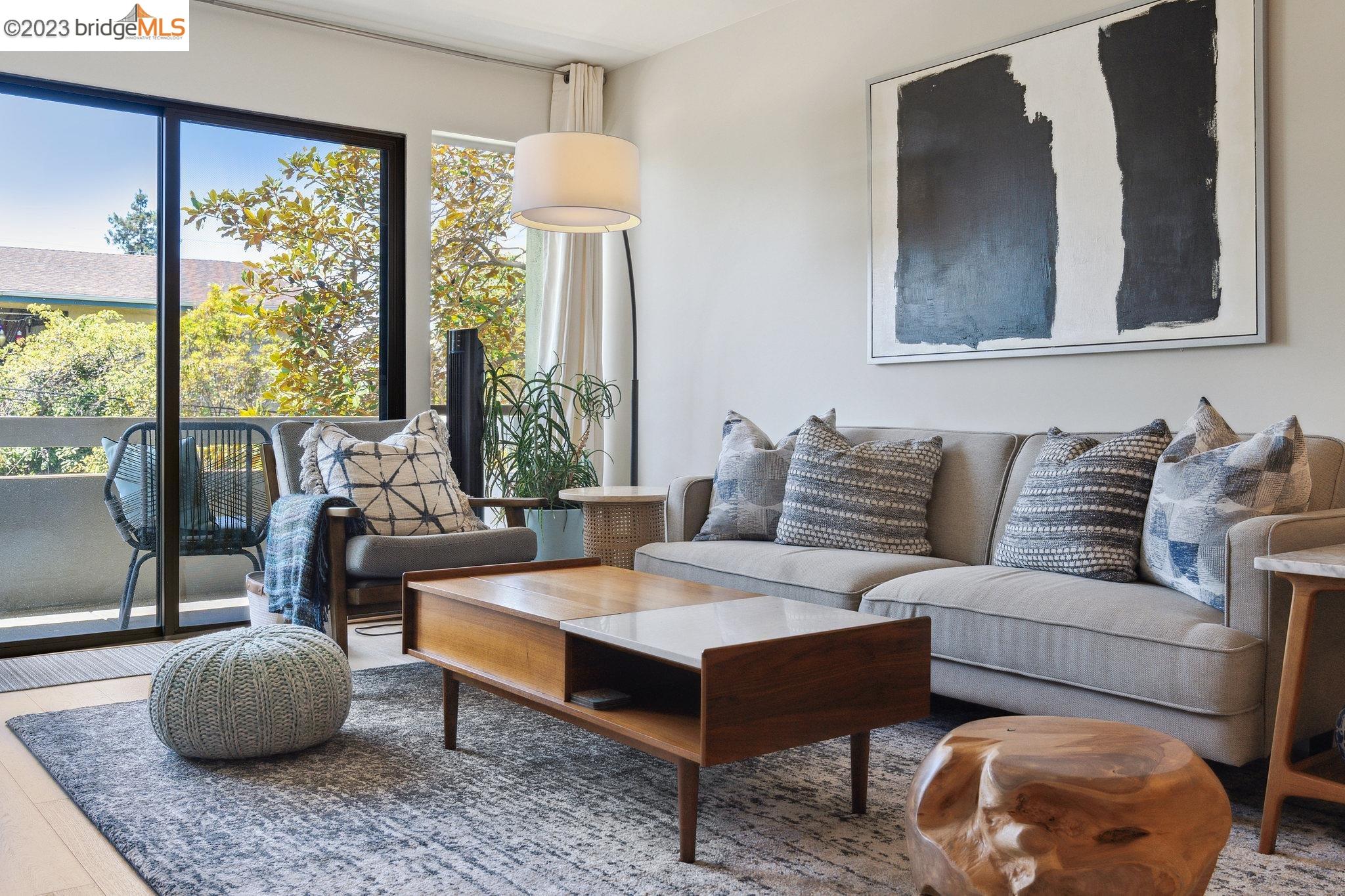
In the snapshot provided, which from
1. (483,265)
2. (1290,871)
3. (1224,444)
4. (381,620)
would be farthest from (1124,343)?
(483,265)

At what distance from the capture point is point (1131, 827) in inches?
55.3

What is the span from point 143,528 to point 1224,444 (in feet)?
12.7

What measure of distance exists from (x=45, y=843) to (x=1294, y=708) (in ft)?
8.14

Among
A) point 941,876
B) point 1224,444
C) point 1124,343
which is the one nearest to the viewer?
point 941,876

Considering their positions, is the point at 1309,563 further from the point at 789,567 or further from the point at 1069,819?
the point at 789,567

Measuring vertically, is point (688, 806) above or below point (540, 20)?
below

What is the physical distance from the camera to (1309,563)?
201 cm

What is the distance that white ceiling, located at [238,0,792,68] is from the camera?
4453 mm

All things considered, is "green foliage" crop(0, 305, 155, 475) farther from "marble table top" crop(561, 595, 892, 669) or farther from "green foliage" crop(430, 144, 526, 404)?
"marble table top" crop(561, 595, 892, 669)

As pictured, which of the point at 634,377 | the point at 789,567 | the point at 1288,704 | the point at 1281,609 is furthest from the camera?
the point at 634,377

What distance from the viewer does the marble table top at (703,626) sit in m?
2.06

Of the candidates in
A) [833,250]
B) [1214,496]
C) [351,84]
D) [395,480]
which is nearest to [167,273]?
[351,84]

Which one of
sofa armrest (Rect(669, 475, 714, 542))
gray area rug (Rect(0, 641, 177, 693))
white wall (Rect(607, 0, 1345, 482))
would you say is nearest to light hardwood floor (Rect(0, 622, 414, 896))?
gray area rug (Rect(0, 641, 177, 693))

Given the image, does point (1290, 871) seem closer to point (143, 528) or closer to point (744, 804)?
point (744, 804)
